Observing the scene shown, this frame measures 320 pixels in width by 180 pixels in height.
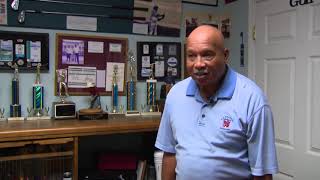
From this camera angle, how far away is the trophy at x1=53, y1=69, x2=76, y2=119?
2263 millimetres

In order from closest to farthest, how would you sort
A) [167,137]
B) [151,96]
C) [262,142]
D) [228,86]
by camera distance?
1. [262,142]
2. [228,86]
3. [167,137]
4. [151,96]

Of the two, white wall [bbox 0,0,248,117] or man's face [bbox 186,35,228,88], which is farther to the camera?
white wall [bbox 0,0,248,117]

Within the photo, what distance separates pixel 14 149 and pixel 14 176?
0.19 metres

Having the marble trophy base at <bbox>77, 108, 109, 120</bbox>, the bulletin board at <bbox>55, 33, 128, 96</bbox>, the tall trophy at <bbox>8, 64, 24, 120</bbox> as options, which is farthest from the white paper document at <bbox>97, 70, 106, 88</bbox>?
the tall trophy at <bbox>8, 64, 24, 120</bbox>

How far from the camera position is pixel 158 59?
8.93 ft

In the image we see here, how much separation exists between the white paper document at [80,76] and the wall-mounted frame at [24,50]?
18 centimetres

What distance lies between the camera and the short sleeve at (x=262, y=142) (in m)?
1.21

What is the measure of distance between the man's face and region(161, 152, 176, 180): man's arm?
40 cm

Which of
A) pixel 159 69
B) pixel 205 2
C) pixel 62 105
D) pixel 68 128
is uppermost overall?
pixel 205 2

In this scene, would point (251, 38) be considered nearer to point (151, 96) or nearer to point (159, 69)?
point (159, 69)

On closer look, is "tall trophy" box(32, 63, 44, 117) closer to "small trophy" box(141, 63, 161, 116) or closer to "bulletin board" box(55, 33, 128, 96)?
"bulletin board" box(55, 33, 128, 96)

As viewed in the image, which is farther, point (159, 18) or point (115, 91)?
point (159, 18)

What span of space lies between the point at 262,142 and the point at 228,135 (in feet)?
0.40

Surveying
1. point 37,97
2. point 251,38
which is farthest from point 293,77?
point 37,97
